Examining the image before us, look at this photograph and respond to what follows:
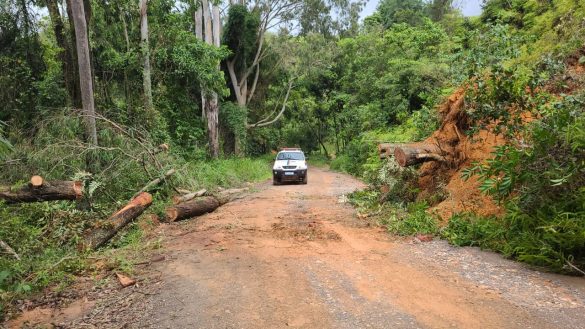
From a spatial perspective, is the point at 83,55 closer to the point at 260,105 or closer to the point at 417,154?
the point at 417,154

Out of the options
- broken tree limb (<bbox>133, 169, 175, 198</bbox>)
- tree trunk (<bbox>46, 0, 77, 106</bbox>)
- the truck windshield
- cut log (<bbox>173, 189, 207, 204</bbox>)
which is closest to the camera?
broken tree limb (<bbox>133, 169, 175, 198</bbox>)

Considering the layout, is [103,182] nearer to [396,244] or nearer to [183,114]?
[396,244]

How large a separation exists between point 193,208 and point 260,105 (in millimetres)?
22108

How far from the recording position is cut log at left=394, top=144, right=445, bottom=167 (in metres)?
9.35

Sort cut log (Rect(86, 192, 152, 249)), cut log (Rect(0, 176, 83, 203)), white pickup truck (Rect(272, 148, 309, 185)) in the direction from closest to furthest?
1. cut log (Rect(0, 176, 83, 203))
2. cut log (Rect(86, 192, 152, 249))
3. white pickup truck (Rect(272, 148, 309, 185))

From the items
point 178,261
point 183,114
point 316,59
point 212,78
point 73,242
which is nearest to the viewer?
point 178,261

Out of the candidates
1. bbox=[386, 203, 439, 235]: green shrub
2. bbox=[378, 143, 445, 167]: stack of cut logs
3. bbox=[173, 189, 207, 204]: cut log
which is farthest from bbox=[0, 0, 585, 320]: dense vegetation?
bbox=[378, 143, 445, 167]: stack of cut logs

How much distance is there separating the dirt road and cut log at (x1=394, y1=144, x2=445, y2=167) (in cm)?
222

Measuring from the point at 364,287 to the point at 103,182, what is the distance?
22.3 ft

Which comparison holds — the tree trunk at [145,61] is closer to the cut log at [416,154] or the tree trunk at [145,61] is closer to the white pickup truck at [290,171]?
the white pickup truck at [290,171]

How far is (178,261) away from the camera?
6613 mm

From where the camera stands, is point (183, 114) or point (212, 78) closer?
point (212, 78)

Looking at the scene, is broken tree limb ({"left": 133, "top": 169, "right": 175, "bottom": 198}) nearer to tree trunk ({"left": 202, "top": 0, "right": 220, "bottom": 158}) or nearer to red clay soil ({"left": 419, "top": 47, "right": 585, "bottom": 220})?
red clay soil ({"left": 419, "top": 47, "right": 585, "bottom": 220})

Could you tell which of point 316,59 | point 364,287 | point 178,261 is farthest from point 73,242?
point 316,59
